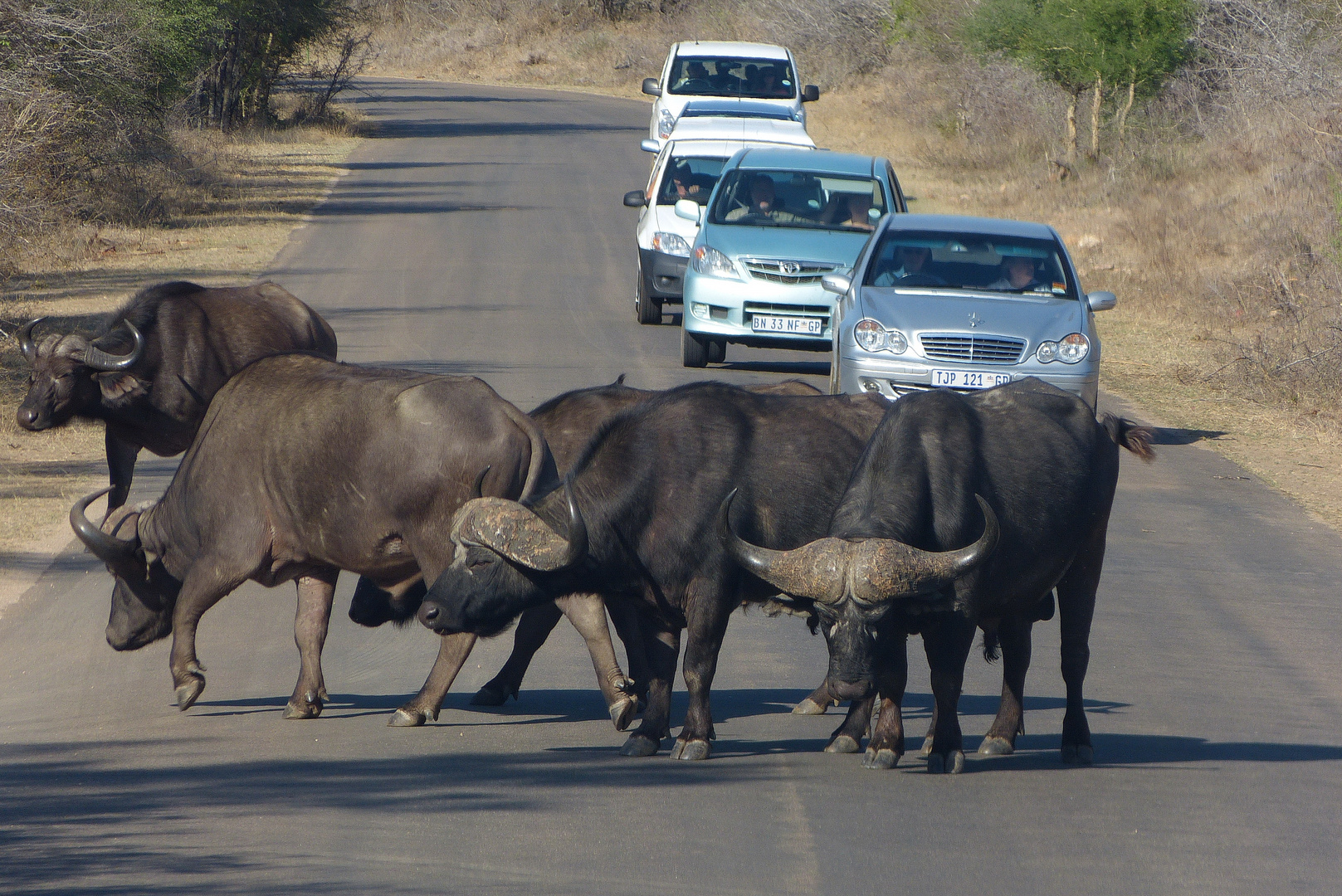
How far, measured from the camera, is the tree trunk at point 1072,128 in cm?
3275

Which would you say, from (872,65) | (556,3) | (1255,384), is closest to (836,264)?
(1255,384)

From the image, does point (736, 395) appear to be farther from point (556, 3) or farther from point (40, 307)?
point (556, 3)

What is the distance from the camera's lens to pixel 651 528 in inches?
255

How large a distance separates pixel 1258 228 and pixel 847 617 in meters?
19.9

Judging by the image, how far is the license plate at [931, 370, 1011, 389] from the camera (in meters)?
12.9

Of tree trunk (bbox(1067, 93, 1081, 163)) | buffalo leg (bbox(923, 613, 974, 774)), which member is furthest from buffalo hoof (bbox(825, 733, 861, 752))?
tree trunk (bbox(1067, 93, 1081, 163))

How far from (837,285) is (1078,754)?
7.75m

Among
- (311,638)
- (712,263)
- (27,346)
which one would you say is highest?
(27,346)

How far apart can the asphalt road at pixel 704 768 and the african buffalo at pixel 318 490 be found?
55 cm

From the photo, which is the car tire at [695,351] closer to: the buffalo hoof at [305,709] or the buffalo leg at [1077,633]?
the buffalo hoof at [305,709]

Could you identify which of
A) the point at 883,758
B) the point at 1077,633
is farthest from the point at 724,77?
the point at 883,758

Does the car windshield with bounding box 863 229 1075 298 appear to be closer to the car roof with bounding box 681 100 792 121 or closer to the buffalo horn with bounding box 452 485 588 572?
the buffalo horn with bounding box 452 485 588 572

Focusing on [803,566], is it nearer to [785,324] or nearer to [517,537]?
[517,537]

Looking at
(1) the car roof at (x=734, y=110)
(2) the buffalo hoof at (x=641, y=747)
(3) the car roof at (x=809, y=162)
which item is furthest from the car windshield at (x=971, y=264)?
(1) the car roof at (x=734, y=110)
